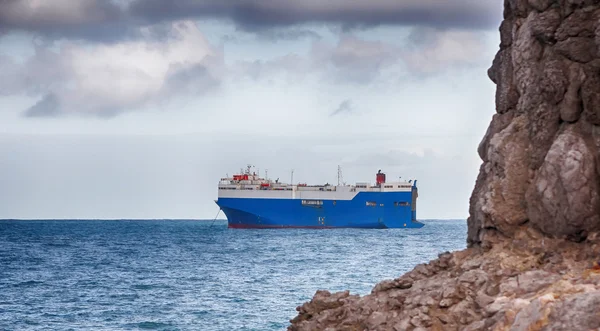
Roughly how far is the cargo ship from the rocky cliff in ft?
292

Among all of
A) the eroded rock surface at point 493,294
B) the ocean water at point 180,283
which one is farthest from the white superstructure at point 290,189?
the eroded rock surface at point 493,294

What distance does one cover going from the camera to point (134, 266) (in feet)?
166

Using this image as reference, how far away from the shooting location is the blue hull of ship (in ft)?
334

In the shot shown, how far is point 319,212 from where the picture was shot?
341ft

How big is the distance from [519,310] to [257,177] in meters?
98.7

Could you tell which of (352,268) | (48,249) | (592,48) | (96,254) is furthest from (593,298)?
(48,249)

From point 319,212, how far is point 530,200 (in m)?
92.4

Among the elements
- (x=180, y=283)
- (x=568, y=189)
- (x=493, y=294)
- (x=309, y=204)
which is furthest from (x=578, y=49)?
(x=309, y=204)

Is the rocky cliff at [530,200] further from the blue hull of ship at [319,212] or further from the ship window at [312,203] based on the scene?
the ship window at [312,203]

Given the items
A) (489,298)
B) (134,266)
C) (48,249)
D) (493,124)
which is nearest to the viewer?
(489,298)

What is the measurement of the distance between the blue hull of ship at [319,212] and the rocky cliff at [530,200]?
89217 millimetres

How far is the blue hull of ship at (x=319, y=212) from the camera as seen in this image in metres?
102

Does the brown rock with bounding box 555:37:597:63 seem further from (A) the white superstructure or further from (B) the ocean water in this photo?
(A) the white superstructure

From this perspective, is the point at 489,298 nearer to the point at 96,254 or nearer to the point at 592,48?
the point at 592,48
